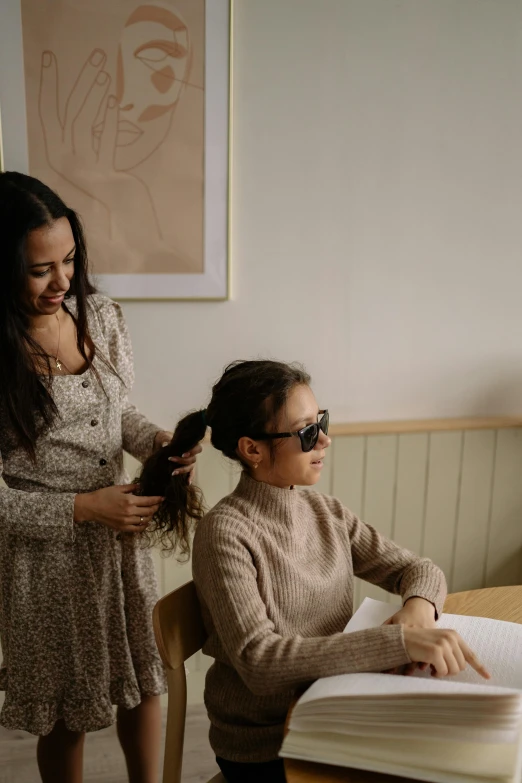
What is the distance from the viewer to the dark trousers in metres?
1.17

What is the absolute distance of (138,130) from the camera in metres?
1.98

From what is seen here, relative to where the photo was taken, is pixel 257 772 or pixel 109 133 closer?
pixel 257 772

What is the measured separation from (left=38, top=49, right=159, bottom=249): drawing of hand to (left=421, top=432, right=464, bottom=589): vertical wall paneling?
1.17 m

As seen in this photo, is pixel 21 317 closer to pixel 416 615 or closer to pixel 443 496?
pixel 416 615

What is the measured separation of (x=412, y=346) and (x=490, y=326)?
0.95 feet

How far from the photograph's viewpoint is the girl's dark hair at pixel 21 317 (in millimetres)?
1330

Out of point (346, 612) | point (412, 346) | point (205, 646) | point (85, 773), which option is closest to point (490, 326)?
point (412, 346)

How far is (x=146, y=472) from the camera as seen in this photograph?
1433mm

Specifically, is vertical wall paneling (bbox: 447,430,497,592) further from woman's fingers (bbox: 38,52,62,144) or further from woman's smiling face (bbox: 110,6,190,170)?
woman's fingers (bbox: 38,52,62,144)

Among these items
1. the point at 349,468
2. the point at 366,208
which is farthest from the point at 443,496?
the point at 366,208

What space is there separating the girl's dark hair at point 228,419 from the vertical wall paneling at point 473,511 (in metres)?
1.29

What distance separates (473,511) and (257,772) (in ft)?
4.93

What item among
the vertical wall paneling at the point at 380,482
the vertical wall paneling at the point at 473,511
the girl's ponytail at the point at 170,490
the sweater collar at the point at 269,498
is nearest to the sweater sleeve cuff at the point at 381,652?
the sweater collar at the point at 269,498

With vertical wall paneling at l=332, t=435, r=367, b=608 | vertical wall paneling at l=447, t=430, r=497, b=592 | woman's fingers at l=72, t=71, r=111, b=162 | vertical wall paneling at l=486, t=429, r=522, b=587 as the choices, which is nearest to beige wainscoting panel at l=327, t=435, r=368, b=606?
vertical wall paneling at l=332, t=435, r=367, b=608
